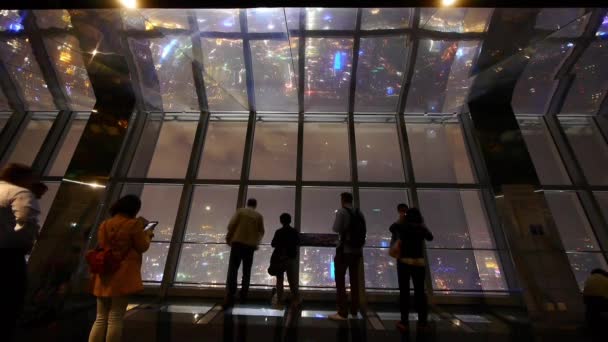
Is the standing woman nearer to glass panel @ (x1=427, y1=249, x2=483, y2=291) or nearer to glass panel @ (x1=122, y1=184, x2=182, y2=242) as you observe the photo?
glass panel @ (x1=427, y1=249, x2=483, y2=291)

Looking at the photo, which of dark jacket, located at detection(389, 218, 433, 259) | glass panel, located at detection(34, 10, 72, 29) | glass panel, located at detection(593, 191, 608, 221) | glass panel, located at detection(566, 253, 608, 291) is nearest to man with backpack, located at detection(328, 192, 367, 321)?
dark jacket, located at detection(389, 218, 433, 259)

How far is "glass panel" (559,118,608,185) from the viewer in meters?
6.00

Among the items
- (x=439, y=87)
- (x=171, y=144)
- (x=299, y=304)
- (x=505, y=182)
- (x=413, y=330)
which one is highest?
(x=439, y=87)

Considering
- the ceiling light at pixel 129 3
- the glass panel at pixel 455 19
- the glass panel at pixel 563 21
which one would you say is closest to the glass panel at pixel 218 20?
the ceiling light at pixel 129 3

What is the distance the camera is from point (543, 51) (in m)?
4.79

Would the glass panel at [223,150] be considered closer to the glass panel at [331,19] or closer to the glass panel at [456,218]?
the glass panel at [331,19]

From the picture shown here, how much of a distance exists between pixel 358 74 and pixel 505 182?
318 cm

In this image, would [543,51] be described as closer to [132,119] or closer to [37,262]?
[132,119]

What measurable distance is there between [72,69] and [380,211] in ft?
20.2

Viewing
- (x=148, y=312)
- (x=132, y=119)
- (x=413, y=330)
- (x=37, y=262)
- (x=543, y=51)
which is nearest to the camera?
(x=413, y=330)

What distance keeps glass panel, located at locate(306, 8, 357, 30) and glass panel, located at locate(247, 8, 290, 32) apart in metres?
0.27

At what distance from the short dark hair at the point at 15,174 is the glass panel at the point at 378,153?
4.90m

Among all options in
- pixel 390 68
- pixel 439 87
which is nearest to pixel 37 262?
pixel 390 68

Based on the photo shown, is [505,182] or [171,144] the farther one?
[171,144]
